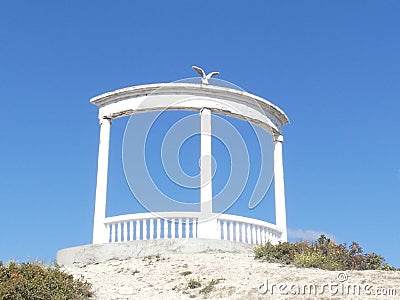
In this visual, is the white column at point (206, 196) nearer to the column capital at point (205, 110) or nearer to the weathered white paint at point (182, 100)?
the column capital at point (205, 110)

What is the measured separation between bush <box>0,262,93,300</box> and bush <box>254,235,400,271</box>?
5.13m

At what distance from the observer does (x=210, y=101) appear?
19641 millimetres

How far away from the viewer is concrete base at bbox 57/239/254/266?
698 inches

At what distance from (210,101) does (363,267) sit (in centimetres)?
681

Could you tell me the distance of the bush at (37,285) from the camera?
12836 millimetres

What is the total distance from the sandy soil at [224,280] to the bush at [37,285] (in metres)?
0.57

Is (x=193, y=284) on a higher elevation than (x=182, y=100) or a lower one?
lower

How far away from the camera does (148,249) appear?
17.8 meters

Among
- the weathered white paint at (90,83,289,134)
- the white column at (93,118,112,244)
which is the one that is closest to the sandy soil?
the white column at (93,118,112,244)

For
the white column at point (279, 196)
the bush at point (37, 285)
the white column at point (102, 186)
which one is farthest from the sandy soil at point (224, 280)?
the white column at point (279, 196)

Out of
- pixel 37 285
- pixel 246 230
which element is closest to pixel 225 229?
pixel 246 230

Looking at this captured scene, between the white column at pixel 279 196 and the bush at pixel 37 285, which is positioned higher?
the white column at pixel 279 196

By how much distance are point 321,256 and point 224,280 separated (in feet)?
11.2

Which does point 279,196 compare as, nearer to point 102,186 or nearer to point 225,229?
point 225,229
